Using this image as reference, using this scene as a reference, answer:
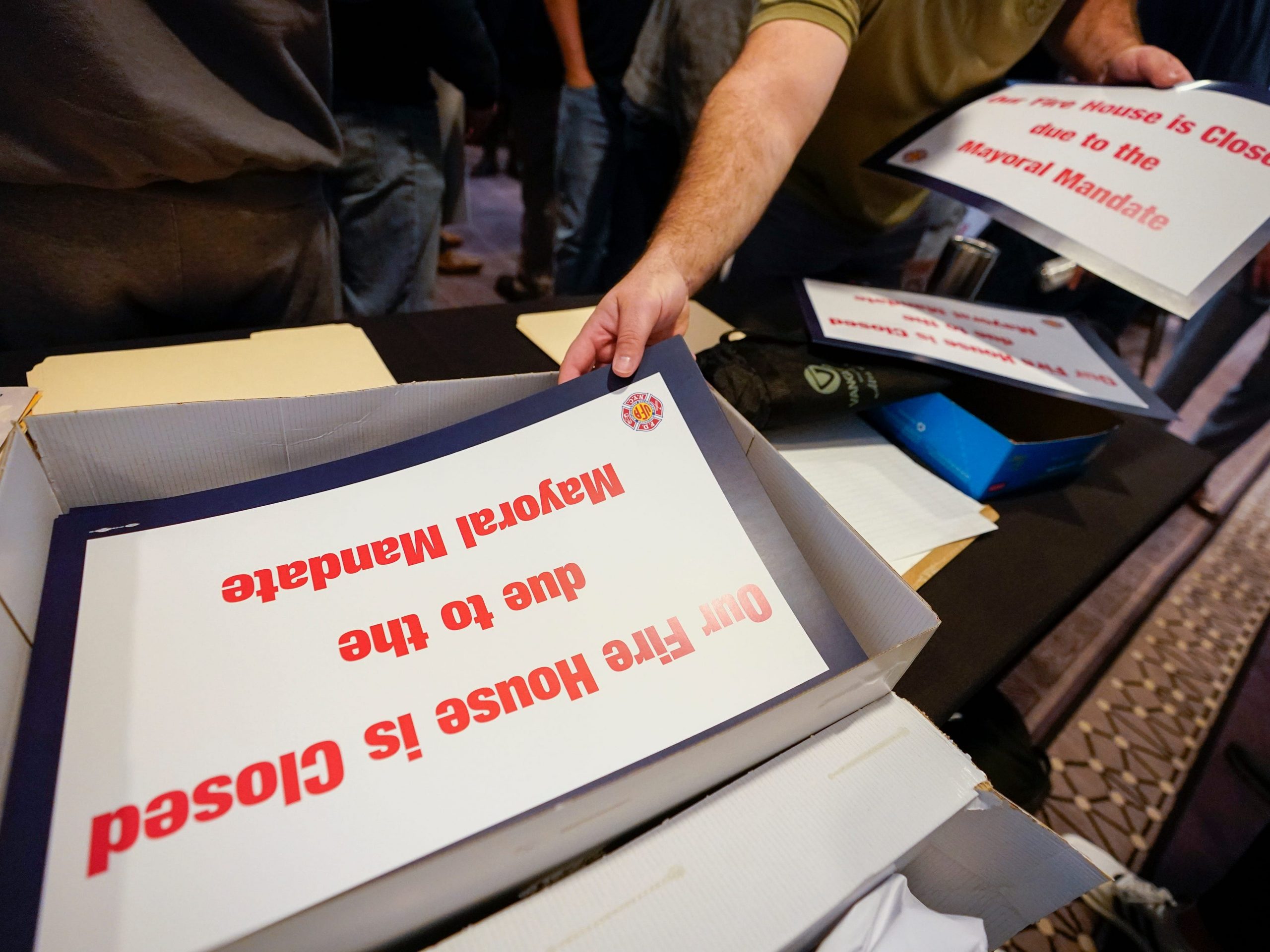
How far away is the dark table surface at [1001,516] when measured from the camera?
1.69 feet

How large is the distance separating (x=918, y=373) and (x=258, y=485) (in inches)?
24.6

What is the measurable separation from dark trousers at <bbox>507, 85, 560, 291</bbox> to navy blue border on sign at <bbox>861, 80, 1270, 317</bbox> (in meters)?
1.32

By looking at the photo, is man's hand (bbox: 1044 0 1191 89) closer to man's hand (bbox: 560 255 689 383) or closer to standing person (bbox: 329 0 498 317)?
man's hand (bbox: 560 255 689 383)

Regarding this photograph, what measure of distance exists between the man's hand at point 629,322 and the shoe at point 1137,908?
3.06 ft

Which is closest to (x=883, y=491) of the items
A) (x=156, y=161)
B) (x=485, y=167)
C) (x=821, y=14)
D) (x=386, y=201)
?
(x=821, y=14)

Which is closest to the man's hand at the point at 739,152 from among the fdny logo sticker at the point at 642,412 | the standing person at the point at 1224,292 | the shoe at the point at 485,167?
the fdny logo sticker at the point at 642,412

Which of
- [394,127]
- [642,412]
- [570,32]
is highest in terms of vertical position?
[570,32]

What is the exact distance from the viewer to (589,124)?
68.7 inches

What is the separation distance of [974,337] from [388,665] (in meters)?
0.72

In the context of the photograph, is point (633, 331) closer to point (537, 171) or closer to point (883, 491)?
point (883, 491)

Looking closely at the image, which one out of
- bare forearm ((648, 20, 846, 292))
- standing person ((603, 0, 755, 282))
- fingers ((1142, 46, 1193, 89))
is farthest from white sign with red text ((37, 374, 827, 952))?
standing person ((603, 0, 755, 282))

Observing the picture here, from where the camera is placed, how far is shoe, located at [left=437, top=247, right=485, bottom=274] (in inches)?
96.3

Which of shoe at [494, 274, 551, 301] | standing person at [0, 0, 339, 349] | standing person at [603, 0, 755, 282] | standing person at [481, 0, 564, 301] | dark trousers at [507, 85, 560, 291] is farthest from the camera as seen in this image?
shoe at [494, 274, 551, 301]

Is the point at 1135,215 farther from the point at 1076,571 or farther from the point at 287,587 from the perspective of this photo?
the point at 287,587
